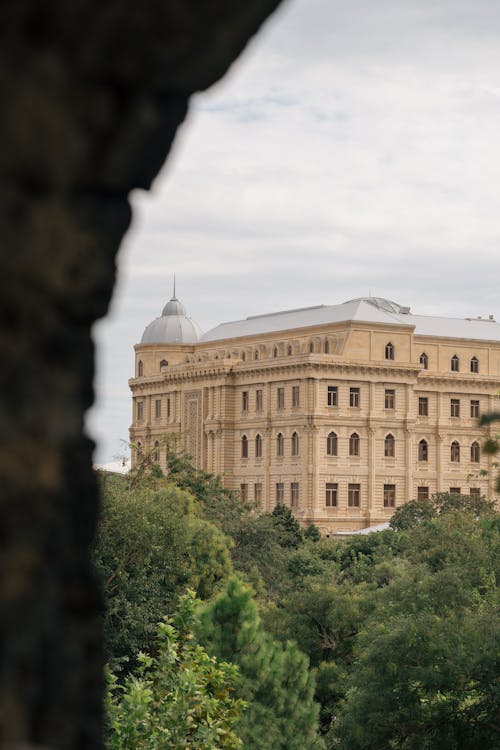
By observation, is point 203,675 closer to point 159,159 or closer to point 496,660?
point 496,660

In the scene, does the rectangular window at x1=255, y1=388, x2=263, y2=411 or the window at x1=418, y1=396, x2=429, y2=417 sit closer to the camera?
the rectangular window at x1=255, y1=388, x2=263, y2=411

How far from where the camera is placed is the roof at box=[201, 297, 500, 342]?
97188mm

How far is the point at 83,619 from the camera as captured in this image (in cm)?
212

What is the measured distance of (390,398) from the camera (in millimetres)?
97250

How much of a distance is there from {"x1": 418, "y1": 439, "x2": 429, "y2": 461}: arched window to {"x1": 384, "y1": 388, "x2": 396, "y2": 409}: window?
5.06 meters

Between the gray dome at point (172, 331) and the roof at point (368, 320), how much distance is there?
4.26 m

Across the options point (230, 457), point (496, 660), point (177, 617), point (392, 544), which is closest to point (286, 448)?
point (230, 457)

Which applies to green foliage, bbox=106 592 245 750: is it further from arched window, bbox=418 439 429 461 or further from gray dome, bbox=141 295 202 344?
gray dome, bbox=141 295 202 344

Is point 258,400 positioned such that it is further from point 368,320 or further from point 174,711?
point 174,711

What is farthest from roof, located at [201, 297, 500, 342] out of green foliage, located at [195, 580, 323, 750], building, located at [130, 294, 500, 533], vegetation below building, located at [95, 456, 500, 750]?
green foliage, located at [195, 580, 323, 750]

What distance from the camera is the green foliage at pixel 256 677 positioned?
23891 millimetres

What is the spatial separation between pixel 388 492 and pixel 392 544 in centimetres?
3013

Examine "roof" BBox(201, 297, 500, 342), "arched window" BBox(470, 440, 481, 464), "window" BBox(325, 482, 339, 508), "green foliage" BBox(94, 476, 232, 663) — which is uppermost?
"roof" BBox(201, 297, 500, 342)

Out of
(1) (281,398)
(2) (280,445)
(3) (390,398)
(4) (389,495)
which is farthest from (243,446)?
(3) (390,398)
